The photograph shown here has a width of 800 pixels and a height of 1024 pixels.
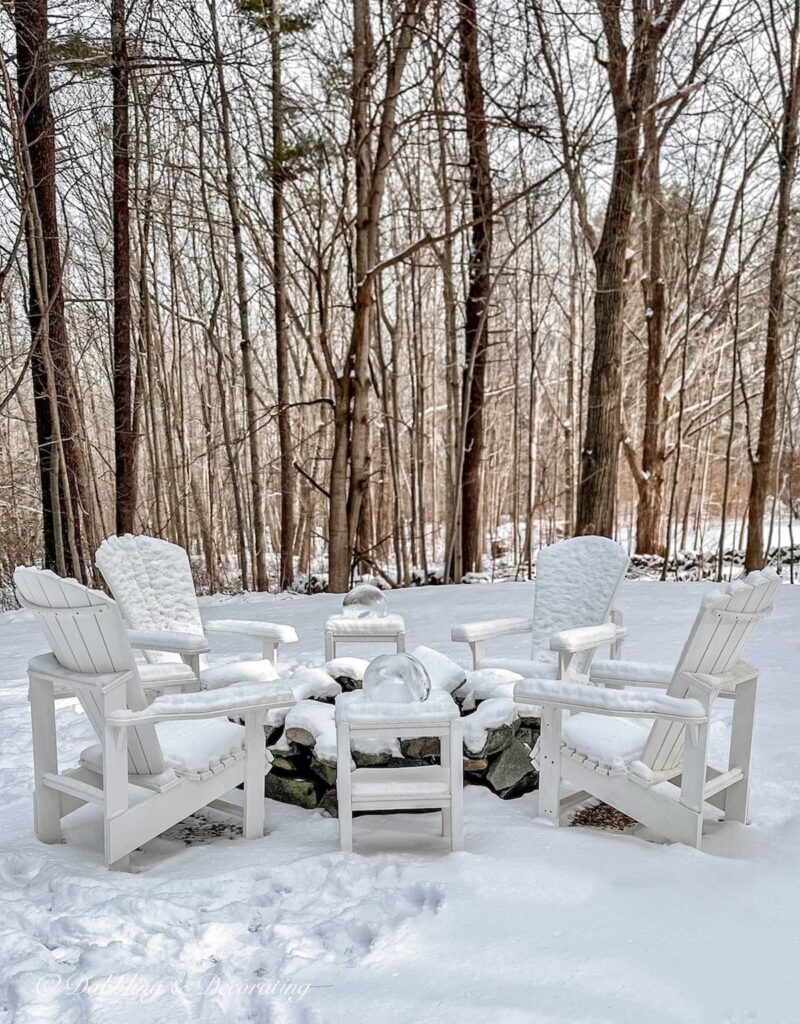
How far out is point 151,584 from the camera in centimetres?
387

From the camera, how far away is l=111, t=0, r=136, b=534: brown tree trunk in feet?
24.9

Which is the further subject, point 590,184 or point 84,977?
point 590,184

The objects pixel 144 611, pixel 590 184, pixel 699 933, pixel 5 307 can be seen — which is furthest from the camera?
pixel 5 307

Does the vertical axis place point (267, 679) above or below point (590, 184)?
below

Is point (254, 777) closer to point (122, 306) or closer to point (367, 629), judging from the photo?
point (367, 629)

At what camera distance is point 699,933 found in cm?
197

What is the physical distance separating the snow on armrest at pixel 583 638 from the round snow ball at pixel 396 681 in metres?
0.80

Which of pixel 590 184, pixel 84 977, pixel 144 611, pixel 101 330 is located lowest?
Result: pixel 84 977

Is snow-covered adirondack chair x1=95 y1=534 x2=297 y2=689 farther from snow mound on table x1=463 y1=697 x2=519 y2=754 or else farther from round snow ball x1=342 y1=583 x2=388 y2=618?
snow mound on table x1=463 y1=697 x2=519 y2=754

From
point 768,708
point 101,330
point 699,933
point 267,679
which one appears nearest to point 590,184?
point 101,330

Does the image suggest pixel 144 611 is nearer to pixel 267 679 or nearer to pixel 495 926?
pixel 267 679

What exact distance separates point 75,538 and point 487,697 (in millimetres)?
5578

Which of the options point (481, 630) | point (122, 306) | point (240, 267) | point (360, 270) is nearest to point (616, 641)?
point (481, 630)

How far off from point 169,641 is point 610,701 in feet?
5.84
